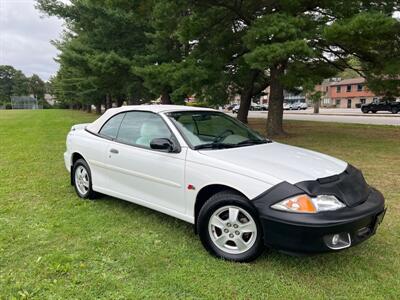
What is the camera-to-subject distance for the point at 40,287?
111 inches

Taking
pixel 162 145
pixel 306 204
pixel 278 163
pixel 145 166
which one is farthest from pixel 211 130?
pixel 306 204

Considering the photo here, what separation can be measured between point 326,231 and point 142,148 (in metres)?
2.23

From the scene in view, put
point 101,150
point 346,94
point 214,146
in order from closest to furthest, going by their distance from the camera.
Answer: point 214,146 → point 101,150 → point 346,94

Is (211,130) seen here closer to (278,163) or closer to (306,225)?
(278,163)

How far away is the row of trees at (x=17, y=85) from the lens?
12031cm

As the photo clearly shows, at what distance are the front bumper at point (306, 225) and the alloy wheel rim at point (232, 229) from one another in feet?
0.66

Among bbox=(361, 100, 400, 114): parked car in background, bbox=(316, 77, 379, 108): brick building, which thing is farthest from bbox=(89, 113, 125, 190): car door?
bbox=(316, 77, 379, 108): brick building

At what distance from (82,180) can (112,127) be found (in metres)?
0.99

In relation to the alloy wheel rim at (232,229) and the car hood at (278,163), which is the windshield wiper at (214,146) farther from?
the alloy wheel rim at (232,229)

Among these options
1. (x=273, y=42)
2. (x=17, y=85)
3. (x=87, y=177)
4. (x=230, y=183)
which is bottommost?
(x=87, y=177)

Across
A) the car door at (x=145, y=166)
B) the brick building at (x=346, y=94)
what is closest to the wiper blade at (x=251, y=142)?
the car door at (x=145, y=166)

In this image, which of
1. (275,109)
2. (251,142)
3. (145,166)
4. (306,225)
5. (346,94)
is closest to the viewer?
(306,225)

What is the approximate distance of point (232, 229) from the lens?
3.24m

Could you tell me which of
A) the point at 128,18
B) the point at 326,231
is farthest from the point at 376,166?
the point at 128,18
